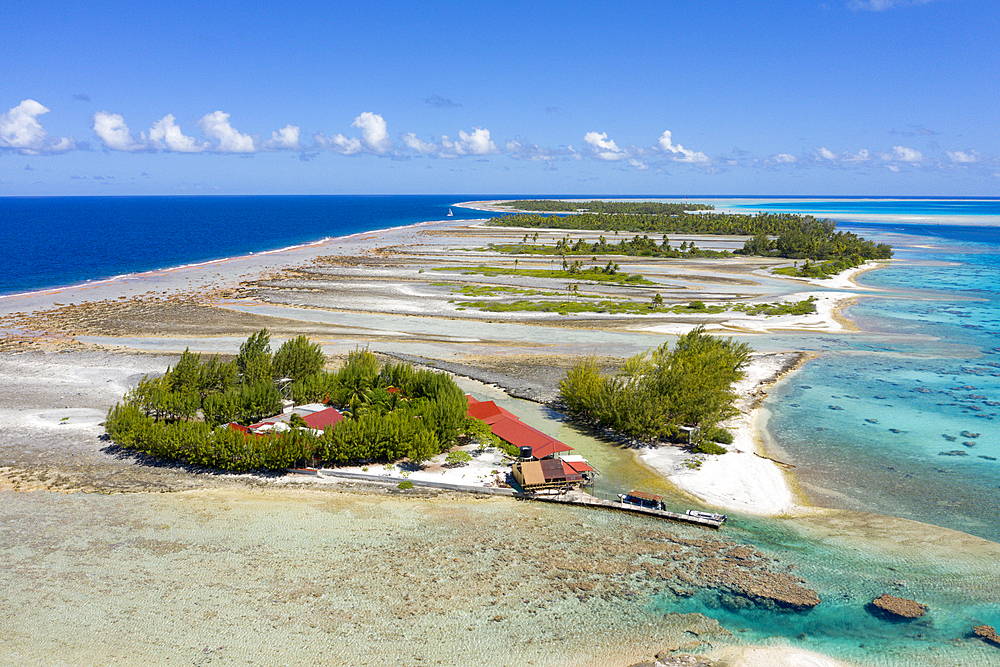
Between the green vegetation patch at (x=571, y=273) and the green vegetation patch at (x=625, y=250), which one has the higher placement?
the green vegetation patch at (x=625, y=250)

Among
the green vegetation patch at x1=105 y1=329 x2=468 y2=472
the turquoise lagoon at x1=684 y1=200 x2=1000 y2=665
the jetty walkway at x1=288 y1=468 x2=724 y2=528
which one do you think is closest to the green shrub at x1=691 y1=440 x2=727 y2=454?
the turquoise lagoon at x1=684 y1=200 x2=1000 y2=665

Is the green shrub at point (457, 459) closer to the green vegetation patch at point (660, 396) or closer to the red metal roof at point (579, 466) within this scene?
the red metal roof at point (579, 466)

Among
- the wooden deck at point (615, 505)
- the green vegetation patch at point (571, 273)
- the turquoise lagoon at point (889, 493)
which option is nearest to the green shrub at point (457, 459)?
the wooden deck at point (615, 505)

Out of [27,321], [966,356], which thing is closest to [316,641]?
[966,356]

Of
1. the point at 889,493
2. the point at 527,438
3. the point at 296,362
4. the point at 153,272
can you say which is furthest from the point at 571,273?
the point at 889,493

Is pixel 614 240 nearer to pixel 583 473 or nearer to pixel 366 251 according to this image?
pixel 366 251

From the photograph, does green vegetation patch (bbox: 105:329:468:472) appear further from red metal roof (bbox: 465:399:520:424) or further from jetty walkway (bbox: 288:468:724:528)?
red metal roof (bbox: 465:399:520:424)
